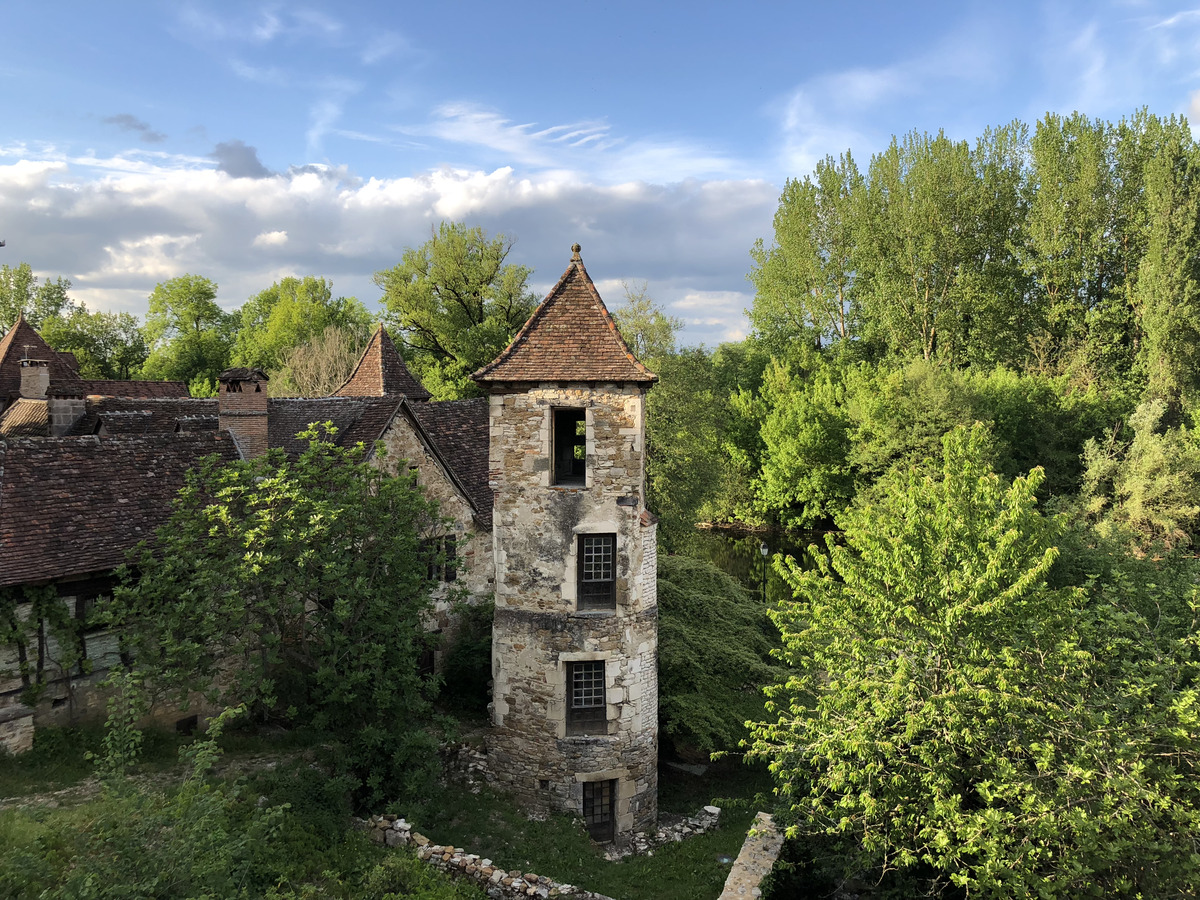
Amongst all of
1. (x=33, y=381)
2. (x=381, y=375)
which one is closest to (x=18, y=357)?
(x=33, y=381)

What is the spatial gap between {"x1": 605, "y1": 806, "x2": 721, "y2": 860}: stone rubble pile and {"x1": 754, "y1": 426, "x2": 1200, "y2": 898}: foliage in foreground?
3486 mm

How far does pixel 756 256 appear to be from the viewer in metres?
56.8

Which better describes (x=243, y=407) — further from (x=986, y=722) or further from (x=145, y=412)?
(x=986, y=722)

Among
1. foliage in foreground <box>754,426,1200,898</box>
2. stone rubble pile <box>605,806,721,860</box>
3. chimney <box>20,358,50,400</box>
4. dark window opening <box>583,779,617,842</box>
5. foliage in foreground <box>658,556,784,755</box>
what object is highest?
chimney <box>20,358,50,400</box>

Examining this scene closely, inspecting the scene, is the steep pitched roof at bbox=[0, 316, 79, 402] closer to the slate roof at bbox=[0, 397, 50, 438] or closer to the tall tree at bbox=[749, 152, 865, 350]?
the slate roof at bbox=[0, 397, 50, 438]

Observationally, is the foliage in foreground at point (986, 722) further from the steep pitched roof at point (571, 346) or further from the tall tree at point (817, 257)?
the tall tree at point (817, 257)

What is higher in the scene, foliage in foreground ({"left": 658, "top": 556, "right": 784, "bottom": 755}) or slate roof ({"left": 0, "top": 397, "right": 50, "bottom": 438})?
slate roof ({"left": 0, "top": 397, "right": 50, "bottom": 438})

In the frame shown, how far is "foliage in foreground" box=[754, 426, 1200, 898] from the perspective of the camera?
9.37m

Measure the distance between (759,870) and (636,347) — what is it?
82.8 feet

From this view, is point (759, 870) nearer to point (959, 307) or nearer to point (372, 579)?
point (372, 579)

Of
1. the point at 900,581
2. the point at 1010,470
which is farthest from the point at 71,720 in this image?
the point at 1010,470

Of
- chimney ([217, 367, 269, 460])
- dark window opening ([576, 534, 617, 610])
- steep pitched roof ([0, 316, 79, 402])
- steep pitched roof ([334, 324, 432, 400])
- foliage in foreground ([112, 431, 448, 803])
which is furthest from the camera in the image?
steep pitched roof ([0, 316, 79, 402])

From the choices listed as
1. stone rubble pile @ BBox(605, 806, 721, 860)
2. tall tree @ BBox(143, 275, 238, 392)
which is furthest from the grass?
tall tree @ BBox(143, 275, 238, 392)

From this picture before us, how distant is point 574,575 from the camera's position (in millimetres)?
15305
